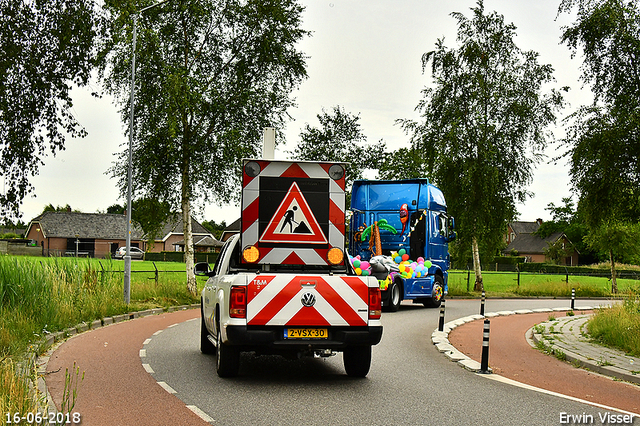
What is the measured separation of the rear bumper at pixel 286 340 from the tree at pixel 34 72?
3837 mm

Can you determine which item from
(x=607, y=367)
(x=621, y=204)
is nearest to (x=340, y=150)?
(x=621, y=204)

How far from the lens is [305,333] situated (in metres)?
8.41

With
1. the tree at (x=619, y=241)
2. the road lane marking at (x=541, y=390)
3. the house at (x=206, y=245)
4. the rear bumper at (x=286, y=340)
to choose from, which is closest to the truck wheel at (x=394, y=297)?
the road lane marking at (x=541, y=390)

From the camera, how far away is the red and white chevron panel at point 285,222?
9.34 m

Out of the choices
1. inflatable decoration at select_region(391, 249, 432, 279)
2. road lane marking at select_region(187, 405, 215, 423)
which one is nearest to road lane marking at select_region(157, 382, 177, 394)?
road lane marking at select_region(187, 405, 215, 423)

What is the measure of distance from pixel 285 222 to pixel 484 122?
24.9 meters

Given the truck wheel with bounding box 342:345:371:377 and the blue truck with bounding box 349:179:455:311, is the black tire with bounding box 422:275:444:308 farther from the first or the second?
the truck wheel with bounding box 342:345:371:377

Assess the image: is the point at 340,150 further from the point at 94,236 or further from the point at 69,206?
the point at 69,206

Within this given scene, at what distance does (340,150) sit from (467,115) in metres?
7.45

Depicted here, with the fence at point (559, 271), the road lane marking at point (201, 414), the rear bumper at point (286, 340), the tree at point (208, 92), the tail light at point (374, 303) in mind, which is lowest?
the fence at point (559, 271)

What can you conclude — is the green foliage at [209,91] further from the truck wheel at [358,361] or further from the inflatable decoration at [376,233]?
the truck wheel at [358,361]

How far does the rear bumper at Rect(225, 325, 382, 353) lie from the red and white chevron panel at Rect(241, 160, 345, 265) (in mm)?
1316

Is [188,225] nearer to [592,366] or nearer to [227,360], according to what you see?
[227,360]

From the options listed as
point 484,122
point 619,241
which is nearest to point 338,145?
point 484,122
